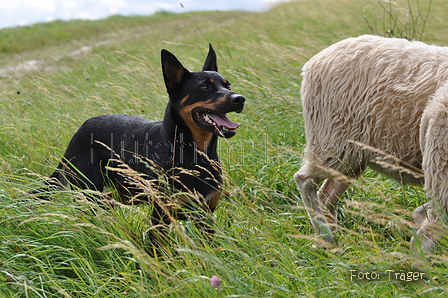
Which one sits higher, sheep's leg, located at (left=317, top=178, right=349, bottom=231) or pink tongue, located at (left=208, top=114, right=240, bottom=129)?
pink tongue, located at (left=208, top=114, right=240, bottom=129)

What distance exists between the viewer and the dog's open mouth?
10.1 feet

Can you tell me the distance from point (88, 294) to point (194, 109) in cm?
139

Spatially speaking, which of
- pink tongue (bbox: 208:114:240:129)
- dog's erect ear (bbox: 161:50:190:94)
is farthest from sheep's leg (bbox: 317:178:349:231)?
dog's erect ear (bbox: 161:50:190:94)

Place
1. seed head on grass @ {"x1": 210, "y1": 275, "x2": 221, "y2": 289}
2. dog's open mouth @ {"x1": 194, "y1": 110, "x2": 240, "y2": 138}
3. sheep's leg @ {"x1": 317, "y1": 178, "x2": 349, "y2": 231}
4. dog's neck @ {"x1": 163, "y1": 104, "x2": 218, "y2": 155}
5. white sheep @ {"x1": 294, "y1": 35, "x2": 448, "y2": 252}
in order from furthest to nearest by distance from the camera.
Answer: sheep's leg @ {"x1": 317, "y1": 178, "x2": 349, "y2": 231}, dog's neck @ {"x1": 163, "y1": 104, "x2": 218, "y2": 155}, dog's open mouth @ {"x1": 194, "y1": 110, "x2": 240, "y2": 138}, white sheep @ {"x1": 294, "y1": 35, "x2": 448, "y2": 252}, seed head on grass @ {"x1": 210, "y1": 275, "x2": 221, "y2": 289}

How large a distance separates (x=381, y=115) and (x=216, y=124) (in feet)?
3.73

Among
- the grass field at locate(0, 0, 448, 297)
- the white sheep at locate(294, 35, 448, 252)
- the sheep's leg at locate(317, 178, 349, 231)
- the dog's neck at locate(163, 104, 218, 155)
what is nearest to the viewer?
the grass field at locate(0, 0, 448, 297)

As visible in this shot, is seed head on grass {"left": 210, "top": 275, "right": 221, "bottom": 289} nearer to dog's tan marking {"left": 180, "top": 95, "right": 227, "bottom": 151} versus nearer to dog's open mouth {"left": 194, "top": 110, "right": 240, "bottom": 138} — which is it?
dog's open mouth {"left": 194, "top": 110, "right": 240, "bottom": 138}

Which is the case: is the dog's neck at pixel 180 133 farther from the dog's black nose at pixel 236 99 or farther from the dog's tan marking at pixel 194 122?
the dog's black nose at pixel 236 99

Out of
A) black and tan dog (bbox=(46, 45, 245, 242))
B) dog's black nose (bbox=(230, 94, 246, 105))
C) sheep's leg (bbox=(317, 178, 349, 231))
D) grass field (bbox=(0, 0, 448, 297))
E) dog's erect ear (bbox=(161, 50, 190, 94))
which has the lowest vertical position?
sheep's leg (bbox=(317, 178, 349, 231))

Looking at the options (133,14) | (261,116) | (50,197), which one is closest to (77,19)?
(133,14)

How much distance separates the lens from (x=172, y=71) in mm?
3324

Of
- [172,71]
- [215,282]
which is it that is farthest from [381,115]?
[215,282]

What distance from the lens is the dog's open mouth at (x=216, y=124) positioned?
3.09 meters

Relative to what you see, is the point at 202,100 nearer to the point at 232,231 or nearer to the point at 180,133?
the point at 180,133
